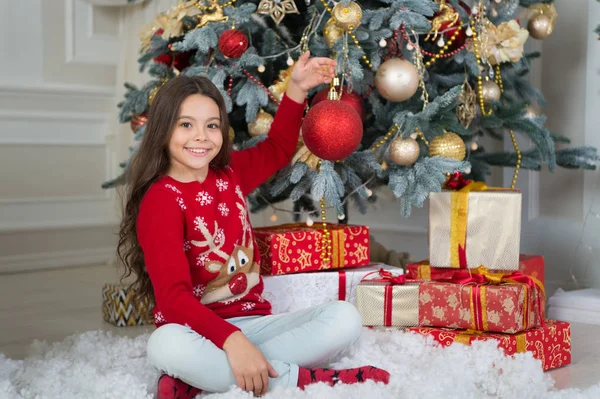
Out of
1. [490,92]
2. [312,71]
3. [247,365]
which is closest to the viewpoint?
[247,365]

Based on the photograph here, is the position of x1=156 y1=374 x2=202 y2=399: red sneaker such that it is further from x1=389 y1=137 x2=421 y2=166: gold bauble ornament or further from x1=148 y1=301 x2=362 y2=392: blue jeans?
x1=389 y1=137 x2=421 y2=166: gold bauble ornament

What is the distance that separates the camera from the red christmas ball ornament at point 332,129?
1604mm

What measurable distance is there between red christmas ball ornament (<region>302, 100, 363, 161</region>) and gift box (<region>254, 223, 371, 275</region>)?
222mm

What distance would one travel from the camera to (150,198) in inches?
57.6

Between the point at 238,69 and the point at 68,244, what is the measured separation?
167 cm

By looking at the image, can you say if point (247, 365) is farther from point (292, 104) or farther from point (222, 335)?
point (292, 104)

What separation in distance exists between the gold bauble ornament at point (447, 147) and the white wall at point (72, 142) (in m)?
0.74

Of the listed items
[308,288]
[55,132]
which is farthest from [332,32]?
[55,132]

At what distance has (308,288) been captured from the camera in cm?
177

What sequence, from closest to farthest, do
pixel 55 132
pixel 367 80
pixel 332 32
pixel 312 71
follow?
pixel 312 71 → pixel 332 32 → pixel 367 80 → pixel 55 132

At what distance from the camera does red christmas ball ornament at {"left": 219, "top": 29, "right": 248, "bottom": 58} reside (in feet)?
5.97

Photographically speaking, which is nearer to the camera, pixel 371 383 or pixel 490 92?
pixel 371 383

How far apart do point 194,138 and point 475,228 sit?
2.15 feet

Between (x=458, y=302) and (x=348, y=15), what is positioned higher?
(x=348, y=15)
